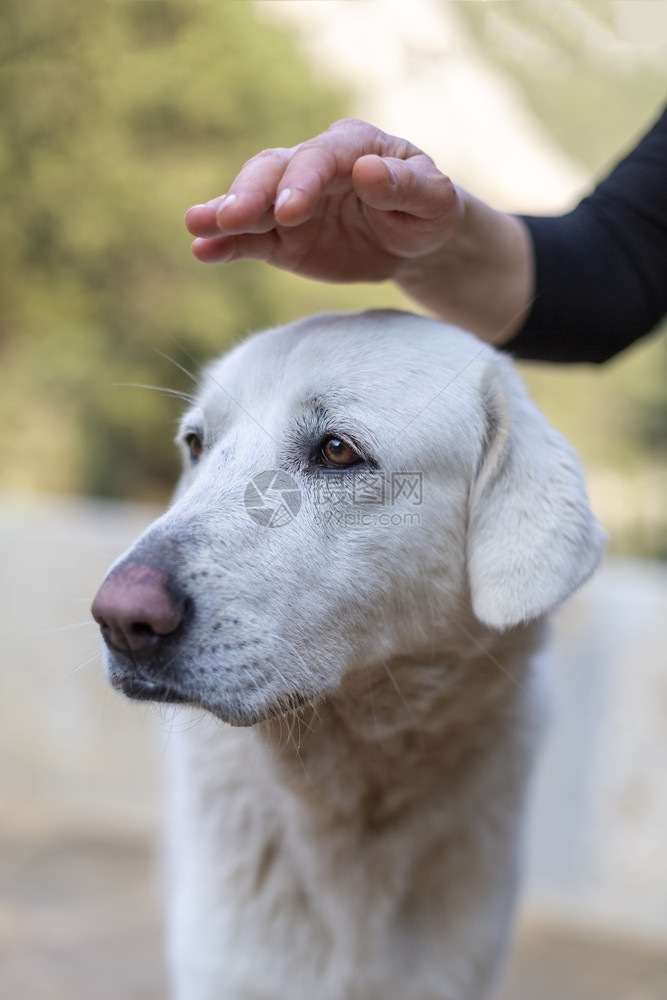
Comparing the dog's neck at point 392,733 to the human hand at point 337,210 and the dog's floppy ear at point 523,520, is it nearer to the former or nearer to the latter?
the dog's floppy ear at point 523,520

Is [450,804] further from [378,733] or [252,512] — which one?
[252,512]

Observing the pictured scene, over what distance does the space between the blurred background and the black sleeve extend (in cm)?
35

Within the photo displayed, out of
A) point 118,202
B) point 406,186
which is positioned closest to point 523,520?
Answer: point 406,186

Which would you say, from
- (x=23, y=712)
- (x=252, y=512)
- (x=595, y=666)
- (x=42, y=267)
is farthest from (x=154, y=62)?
(x=252, y=512)

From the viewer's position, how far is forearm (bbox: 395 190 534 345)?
2.04m

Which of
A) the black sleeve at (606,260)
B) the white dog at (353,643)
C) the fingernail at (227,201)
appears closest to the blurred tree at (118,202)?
the black sleeve at (606,260)

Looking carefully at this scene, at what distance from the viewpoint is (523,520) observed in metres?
1.73

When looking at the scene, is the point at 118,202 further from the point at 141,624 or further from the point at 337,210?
the point at 141,624

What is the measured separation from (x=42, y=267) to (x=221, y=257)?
26.8 feet

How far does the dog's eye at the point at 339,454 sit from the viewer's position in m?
1.71

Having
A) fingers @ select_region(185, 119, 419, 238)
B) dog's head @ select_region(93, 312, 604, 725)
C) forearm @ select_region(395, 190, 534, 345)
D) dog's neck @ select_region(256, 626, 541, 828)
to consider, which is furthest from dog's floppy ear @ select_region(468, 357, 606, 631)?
fingers @ select_region(185, 119, 419, 238)

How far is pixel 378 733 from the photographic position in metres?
1.84

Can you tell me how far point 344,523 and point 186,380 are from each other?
744 centimetres

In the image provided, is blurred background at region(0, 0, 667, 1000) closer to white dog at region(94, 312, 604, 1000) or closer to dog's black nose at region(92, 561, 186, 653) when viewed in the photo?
white dog at region(94, 312, 604, 1000)
